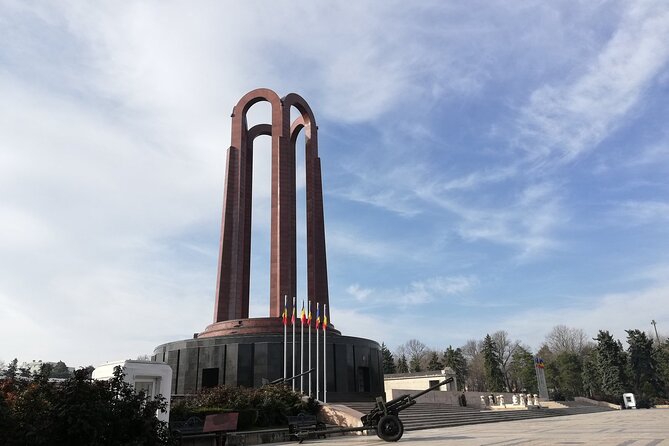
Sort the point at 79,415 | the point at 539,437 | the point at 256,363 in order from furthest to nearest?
the point at 256,363 → the point at 539,437 → the point at 79,415

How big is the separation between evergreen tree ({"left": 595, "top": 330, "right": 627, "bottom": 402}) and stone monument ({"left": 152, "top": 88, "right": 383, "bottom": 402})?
37236mm

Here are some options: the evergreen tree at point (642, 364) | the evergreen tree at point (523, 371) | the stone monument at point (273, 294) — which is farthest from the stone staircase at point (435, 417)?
the evergreen tree at point (523, 371)

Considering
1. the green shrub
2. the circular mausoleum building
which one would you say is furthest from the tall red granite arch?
the green shrub

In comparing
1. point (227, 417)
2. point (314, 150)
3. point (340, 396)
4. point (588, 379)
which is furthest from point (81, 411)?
point (588, 379)

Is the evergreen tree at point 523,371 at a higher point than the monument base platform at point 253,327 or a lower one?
lower

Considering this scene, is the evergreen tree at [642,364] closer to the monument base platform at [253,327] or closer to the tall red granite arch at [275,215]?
the tall red granite arch at [275,215]

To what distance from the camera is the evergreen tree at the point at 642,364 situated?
53.8 metres

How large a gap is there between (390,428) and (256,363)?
42.8ft

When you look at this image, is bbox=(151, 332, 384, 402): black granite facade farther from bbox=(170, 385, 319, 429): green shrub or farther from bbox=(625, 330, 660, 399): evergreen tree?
bbox=(625, 330, 660, 399): evergreen tree

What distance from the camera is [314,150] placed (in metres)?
36.1

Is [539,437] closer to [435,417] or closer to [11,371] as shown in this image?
[435,417]

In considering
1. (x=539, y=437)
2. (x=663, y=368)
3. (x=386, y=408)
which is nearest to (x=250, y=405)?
(x=386, y=408)

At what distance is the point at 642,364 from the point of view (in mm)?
54031

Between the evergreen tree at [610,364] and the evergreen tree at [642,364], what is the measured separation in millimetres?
1667
